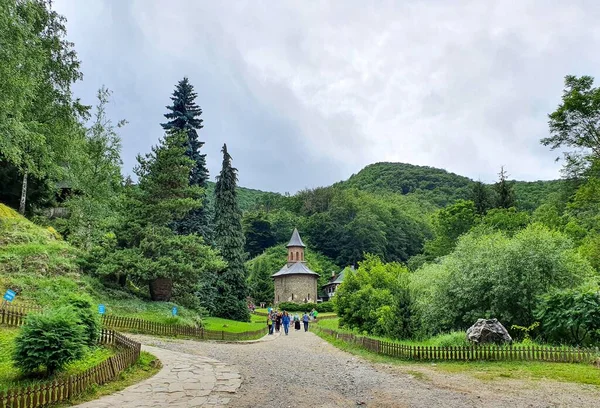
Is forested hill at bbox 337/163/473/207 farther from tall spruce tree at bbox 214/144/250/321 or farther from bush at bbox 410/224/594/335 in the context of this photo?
bush at bbox 410/224/594/335

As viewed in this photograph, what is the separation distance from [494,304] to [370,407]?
1100 cm

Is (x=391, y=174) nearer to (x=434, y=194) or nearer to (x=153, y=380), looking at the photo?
(x=434, y=194)

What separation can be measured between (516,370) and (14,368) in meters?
11.9

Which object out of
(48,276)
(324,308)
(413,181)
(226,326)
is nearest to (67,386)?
(48,276)

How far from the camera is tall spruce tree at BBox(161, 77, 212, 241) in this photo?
34656 mm

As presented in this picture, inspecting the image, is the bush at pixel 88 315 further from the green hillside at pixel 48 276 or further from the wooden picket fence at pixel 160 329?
the wooden picket fence at pixel 160 329

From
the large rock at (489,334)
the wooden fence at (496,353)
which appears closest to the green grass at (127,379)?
the wooden fence at (496,353)

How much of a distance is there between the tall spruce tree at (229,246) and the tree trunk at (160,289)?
1158cm

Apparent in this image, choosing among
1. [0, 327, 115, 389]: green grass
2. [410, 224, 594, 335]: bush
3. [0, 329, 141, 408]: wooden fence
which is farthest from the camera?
[410, 224, 594, 335]: bush

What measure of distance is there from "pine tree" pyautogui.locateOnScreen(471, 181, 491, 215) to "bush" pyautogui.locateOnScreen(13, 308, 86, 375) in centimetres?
5472

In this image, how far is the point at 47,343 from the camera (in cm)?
803

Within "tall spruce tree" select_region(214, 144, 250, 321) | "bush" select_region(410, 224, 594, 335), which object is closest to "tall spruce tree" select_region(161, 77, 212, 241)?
"tall spruce tree" select_region(214, 144, 250, 321)

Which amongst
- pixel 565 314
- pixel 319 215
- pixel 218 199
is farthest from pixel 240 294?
pixel 319 215

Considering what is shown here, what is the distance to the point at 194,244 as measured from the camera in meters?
24.1
